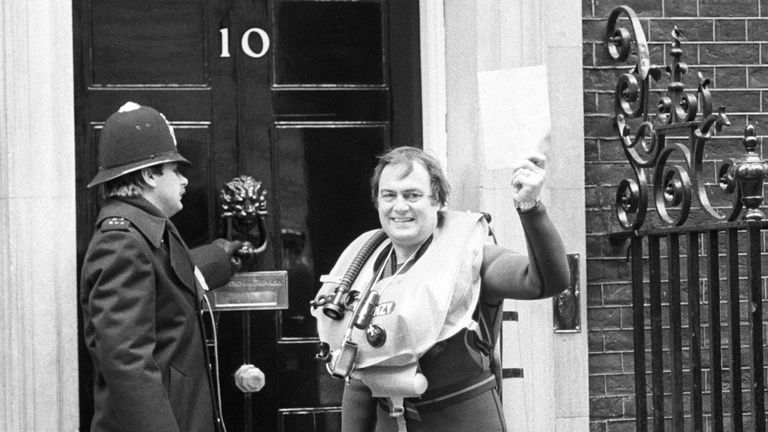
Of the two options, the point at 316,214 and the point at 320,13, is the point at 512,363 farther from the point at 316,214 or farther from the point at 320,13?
the point at 320,13

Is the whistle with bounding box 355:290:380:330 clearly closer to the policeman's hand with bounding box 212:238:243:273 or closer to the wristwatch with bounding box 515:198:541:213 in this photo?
the wristwatch with bounding box 515:198:541:213

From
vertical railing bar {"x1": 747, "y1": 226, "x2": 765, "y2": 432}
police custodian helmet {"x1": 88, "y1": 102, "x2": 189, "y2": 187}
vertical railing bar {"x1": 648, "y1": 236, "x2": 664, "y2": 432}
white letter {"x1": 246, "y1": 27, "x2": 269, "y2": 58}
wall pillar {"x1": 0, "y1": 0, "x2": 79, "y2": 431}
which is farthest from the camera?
white letter {"x1": 246, "y1": 27, "x2": 269, "y2": 58}

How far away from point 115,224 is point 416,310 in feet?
3.61

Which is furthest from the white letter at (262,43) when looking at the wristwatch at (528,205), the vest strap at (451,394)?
the wristwatch at (528,205)

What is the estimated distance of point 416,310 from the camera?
438 cm

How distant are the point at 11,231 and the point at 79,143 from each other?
62 cm

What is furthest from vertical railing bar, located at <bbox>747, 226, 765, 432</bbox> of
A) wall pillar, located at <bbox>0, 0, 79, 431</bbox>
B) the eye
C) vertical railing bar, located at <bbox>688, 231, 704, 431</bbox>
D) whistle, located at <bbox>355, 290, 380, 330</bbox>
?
wall pillar, located at <bbox>0, 0, 79, 431</bbox>

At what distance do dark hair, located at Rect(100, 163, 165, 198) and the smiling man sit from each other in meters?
0.74

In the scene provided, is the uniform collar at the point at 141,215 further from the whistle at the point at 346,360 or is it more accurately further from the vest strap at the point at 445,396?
the vest strap at the point at 445,396

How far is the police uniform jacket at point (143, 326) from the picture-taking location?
180 inches

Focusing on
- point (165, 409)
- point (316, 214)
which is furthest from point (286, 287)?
point (165, 409)

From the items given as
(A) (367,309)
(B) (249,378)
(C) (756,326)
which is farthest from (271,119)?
(C) (756,326)

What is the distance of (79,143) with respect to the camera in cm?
606

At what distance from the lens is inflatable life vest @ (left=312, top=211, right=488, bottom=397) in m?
4.39
